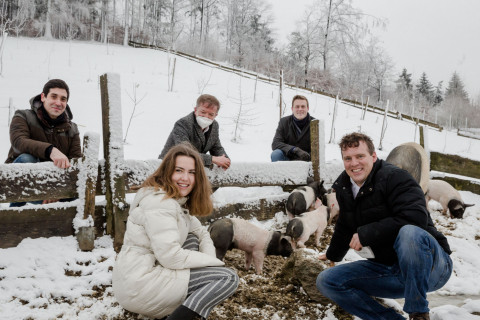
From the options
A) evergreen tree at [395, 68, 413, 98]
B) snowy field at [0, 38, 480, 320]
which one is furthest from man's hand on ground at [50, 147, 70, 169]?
evergreen tree at [395, 68, 413, 98]

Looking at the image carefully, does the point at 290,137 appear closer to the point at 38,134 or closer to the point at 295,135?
the point at 295,135

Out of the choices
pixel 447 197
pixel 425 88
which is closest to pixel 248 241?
pixel 447 197

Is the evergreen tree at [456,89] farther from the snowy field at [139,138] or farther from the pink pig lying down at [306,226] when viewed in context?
the pink pig lying down at [306,226]

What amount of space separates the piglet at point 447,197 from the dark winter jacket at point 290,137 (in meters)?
2.27

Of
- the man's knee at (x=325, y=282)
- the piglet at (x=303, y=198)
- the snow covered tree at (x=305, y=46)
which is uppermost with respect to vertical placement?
the snow covered tree at (x=305, y=46)

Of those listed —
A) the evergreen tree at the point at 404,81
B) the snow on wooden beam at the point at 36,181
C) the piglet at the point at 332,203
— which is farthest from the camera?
the evergreen tree at the point at 404,81

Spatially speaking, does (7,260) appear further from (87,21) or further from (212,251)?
(87,21)

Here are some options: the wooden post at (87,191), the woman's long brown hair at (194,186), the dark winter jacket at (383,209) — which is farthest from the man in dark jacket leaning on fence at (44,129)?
the dark winter jacket at (383,209)

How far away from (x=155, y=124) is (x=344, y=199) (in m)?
8.69

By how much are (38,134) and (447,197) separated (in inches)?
232

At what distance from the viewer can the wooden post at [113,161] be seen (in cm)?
324

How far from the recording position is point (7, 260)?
2.75 m

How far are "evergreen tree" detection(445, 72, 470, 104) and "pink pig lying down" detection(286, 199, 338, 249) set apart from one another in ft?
188

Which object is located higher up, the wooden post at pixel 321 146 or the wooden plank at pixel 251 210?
the wooden post at pixel 321 146
